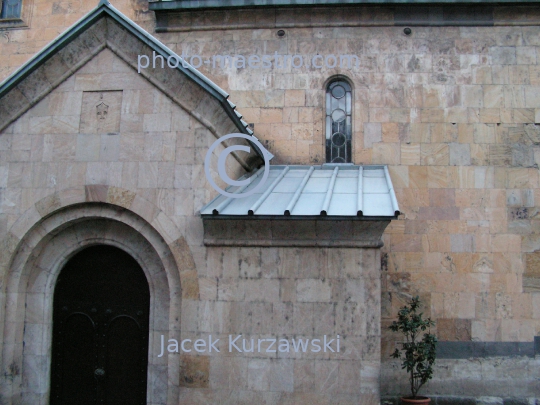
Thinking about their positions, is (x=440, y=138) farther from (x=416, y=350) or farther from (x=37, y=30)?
(x=37, y=30)

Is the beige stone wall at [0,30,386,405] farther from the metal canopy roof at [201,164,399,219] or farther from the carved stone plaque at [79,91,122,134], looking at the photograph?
the metal canopy roof at [201,164,399,219]

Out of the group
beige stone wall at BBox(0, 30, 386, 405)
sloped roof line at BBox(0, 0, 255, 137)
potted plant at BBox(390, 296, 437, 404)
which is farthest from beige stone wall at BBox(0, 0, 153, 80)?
potted plant at BBox(390, 296, 437, 404)

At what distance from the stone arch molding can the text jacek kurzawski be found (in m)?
0.46

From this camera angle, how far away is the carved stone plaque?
9.61 meters

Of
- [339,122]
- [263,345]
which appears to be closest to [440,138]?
[339,122]

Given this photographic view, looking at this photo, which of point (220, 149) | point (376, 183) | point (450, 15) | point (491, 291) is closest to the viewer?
point (220, 149)

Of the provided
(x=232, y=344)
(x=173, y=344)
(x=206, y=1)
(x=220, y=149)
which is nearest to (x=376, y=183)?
(x=220, y=149)

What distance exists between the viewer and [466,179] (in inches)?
464

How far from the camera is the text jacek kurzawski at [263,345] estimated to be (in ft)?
29.1

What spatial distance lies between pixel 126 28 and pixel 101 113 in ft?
4.82

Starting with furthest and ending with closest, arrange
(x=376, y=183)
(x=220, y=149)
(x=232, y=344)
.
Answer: (x=376, y=183)
(x=220, y=149)
(x=232, y=344)

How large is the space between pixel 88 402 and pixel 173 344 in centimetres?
206

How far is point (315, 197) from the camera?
960cm

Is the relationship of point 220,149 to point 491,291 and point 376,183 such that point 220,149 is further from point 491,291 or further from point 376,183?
point 491,291
